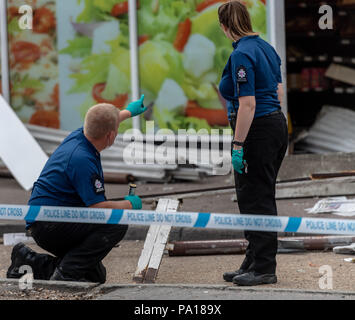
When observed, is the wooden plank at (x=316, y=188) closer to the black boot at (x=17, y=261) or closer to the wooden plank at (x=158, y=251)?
the wooden plank at (x=158, y=251)

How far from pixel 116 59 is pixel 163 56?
65 centimetres

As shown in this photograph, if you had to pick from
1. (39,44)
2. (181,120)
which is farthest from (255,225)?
(39,44)

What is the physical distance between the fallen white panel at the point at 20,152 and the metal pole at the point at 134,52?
1396mm

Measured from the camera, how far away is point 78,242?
212 inches

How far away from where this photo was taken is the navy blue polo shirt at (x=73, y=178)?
522cm

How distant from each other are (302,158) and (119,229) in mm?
4554

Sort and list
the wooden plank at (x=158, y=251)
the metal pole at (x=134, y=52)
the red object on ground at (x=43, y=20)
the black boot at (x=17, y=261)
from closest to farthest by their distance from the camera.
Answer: the black boot at (x=17, y=261) → the wooden plank at (x=158, y=251) → the metal pole at (x=134, y=52) → the red object on ground at (x=43, y=20)

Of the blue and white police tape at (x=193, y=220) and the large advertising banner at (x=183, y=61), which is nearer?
the blue and white police tape at (x=193, y=220)

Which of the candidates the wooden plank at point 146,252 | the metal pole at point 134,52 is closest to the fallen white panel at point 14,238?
the wooden plank at point 146,252

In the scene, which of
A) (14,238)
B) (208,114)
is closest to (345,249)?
(14,238)

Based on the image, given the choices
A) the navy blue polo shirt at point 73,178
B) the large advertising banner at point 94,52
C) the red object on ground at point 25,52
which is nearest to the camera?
the navy blue polo shirt at point 73,178

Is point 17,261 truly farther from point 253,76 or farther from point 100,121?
point 253,76

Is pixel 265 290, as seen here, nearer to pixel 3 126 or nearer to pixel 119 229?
pixel 119 229

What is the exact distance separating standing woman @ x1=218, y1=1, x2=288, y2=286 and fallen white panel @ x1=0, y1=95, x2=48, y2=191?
199 inches
